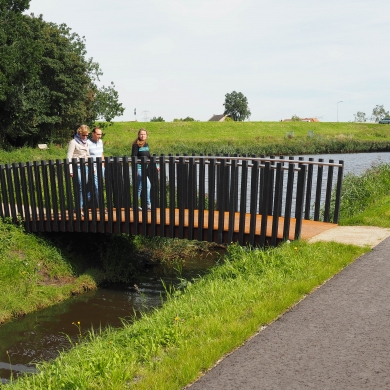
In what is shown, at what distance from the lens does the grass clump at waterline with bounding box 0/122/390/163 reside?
51.7 meters

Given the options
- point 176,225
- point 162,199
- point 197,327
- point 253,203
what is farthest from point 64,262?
point 197,327

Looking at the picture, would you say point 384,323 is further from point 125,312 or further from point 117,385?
point 125,312

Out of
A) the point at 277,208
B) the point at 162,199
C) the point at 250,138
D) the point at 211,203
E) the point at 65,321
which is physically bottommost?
the point at 250,138

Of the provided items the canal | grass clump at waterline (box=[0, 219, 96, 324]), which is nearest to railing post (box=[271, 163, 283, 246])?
the canal

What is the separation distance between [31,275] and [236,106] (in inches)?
5265

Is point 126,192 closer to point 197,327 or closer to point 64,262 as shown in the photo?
point 64,262

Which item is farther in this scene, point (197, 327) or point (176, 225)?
point (176, 225)

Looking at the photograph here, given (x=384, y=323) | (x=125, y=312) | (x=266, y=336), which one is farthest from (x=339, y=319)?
(x=125, y=312)

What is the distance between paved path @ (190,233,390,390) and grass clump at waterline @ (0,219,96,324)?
679 centimetres

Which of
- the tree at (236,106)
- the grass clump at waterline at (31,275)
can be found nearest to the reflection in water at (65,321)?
the grass clump at waterline at (31,275)

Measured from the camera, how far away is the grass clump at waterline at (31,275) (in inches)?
448

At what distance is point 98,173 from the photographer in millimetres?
11992

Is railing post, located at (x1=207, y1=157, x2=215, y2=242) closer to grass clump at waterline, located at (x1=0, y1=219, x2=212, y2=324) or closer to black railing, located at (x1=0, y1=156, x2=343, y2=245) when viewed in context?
black railing, located at (x1=0, y1=156, x2=343, y2=245)

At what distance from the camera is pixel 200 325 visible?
221 inches
